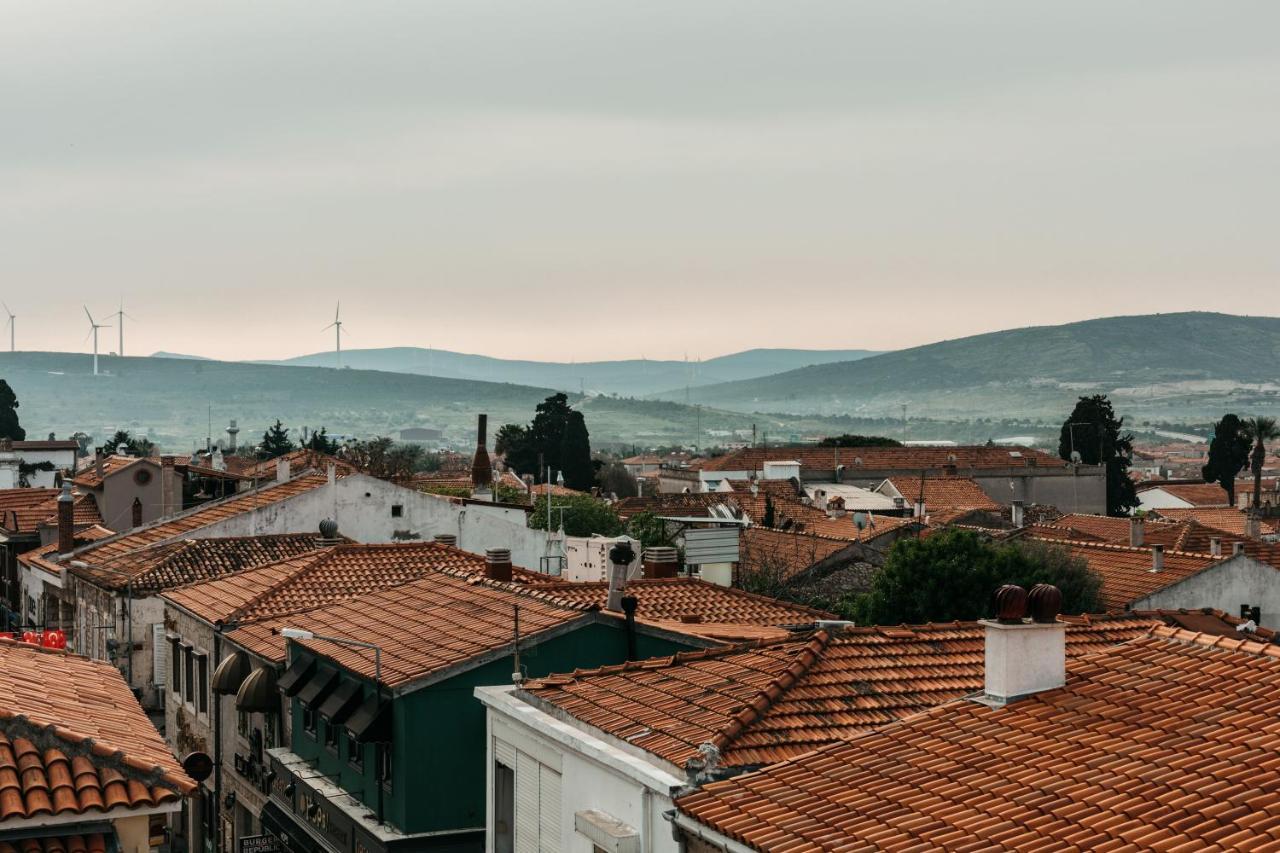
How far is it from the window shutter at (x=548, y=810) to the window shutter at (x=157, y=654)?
20421 mm

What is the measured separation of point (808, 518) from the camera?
74.7 meters

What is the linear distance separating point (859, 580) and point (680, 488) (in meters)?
83.1

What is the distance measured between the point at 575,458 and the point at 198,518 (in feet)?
261

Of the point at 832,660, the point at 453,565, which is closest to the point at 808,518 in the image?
the point at 453,565

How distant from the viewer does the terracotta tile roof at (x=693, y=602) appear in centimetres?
2366

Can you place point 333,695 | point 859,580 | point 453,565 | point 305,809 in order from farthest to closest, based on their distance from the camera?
point 859,580
point 453,565
point 305,809
point 333,695

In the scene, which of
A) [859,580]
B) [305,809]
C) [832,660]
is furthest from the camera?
[859,580]

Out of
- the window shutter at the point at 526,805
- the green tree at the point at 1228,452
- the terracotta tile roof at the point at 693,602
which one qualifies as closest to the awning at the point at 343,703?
the terracotta tile roof at the point at 693,602

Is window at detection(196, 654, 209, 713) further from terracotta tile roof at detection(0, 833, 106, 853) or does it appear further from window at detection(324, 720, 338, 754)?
terracotta tile roof at detection(0, 833, 106, 853)

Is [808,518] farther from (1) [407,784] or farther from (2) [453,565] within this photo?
(1) [407,784]

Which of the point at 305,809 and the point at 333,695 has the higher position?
the point at 333,695

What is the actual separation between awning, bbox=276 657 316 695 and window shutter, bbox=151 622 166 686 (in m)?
11.8

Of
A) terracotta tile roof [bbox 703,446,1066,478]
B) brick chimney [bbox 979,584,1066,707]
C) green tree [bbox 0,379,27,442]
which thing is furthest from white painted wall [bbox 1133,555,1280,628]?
green tree [bbox 0,379,27,442]

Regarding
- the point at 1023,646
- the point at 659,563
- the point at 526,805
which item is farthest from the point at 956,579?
the point at 1023,646
